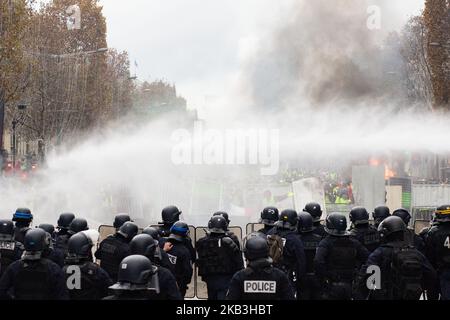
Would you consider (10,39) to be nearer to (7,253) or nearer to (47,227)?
(47,227)

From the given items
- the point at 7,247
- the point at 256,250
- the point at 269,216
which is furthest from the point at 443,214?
the point at 7,247

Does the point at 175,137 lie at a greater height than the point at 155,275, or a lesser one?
greater

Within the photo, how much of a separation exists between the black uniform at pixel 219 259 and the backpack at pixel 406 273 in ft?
8.36

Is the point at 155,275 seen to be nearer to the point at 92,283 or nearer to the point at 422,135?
the point at 92,283

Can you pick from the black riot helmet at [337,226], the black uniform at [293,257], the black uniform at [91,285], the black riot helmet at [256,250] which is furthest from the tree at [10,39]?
the black riot helmet at [256,250]

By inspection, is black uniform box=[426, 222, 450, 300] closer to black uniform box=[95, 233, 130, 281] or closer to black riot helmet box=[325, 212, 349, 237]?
black riot helmet box=[325, 212, 349, 237]

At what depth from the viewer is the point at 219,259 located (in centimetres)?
1113

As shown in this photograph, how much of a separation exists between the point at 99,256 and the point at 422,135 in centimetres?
2281

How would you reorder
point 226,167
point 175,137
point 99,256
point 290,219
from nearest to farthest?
point 99,256
point 290,219
point 226,167
point 175,137

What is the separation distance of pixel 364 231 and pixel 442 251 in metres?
1.26

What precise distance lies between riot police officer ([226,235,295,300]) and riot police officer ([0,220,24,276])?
12.5 feet

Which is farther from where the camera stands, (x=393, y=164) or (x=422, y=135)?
(x=393, y=164)

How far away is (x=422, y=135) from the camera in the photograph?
31.7 meters
